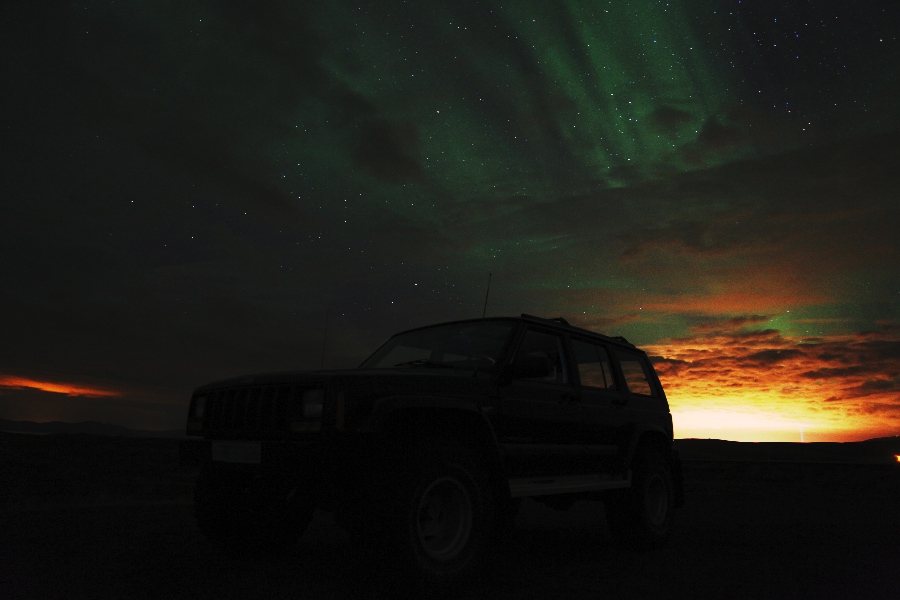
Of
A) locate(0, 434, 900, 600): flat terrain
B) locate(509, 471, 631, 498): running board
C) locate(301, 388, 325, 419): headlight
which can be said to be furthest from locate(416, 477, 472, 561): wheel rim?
locate(301, 388, 325, 419): headlight

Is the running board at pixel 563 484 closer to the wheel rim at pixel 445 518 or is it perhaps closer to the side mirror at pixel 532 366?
the wheel rim at pixel 445 518

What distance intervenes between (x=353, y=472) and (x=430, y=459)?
0.53 m

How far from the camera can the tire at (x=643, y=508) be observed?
22.3 feet

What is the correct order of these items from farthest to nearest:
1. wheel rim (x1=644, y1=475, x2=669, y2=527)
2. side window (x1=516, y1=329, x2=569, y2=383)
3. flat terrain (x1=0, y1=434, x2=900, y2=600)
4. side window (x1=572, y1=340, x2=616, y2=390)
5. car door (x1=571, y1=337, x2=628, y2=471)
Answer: wheel rim (x1=644, y1=475, x2=669, y2=527), side window (x1=572, y1=340, x2=616, y2=390), car door (x1=571, y1=337, x2=628, y2=471), side window (x1=516, y1=329, x2=569, y2=383), flat terrain (x1=0, y1=434, x2=900, y2=600)

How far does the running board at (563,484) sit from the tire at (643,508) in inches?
8.3

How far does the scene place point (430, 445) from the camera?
4.43 m

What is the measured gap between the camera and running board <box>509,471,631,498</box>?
5.22 metres

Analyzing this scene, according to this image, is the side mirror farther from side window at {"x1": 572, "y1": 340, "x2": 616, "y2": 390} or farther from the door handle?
side window at {"x1": 572, "y1": 340, "x2": 616, "y2": 390}

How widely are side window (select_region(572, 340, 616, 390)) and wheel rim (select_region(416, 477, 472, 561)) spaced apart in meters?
2.21

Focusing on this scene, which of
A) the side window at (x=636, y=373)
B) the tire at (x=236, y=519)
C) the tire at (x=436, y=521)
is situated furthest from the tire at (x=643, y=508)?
the tire at (x=236, y=519)

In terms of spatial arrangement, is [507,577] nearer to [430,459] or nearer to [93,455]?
[430,459]

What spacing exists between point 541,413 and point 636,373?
7.96ft

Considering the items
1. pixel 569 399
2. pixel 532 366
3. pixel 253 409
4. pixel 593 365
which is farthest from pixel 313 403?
pixel 593 365

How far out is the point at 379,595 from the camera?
4312 millimetres
